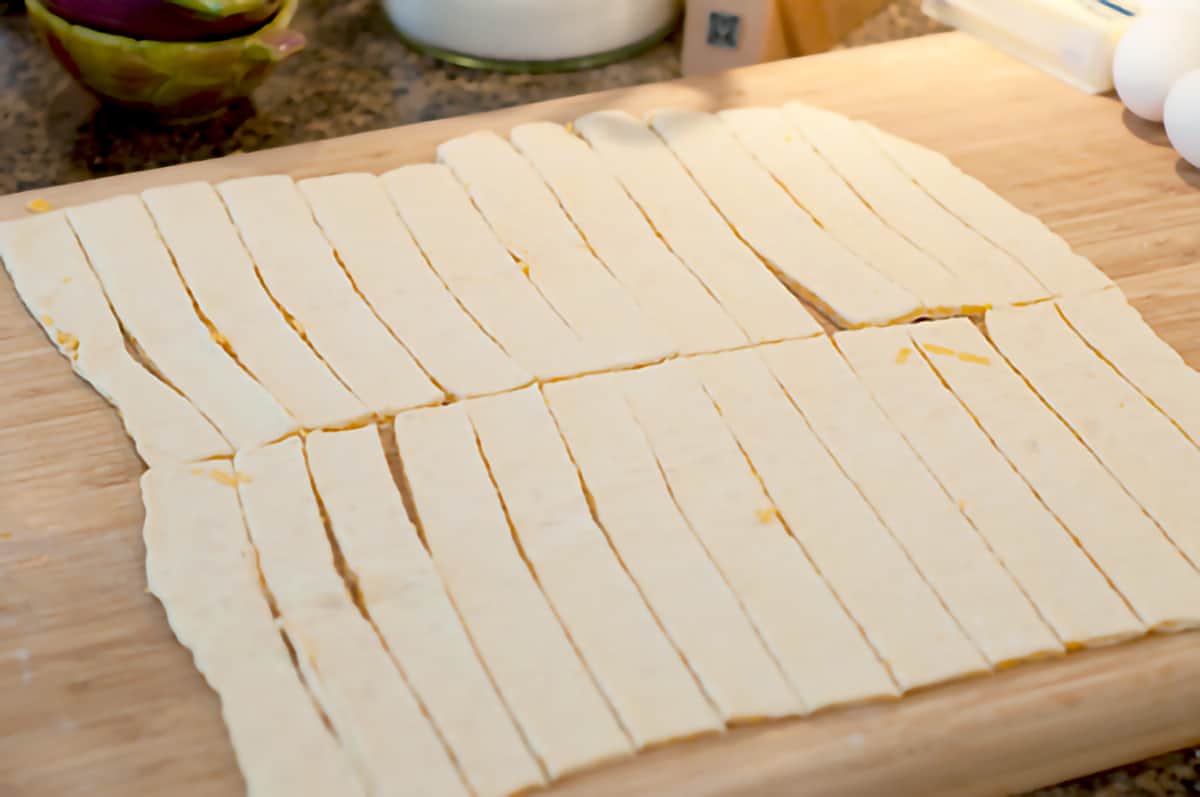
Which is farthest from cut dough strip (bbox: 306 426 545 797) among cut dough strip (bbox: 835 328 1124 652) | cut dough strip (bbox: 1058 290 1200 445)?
cut dough strip (bbox: 1058 290 1200 445)

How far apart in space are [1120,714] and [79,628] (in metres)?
0.84

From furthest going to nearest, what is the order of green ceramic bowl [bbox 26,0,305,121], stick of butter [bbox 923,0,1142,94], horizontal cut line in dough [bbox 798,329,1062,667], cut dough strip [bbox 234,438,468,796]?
1. stick of butter [bbox 923,0,1142,94]
2. green ceramic bowl [bbox 26,0,305,121]
3. horizontal cut line in dough [bbox 798,329,1062,667]
4. cut dough strip [bbox 234,438,468,796]

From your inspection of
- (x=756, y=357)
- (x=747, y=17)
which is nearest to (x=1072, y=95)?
(x=747, y=17)

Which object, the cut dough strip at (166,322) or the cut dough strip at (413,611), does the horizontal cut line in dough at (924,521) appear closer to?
the cut dough strip at (413,611)

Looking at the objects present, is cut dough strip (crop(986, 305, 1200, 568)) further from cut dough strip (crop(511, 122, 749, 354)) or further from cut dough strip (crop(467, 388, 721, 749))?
cut dough strip (crop(467, 388, 721, 749))

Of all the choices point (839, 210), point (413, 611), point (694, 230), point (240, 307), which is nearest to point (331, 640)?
point (413, 611)

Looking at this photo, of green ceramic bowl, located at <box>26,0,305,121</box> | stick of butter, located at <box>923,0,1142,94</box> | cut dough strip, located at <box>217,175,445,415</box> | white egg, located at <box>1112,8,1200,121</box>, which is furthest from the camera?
stick of butter, located at <box>923,0,1142,94</box>

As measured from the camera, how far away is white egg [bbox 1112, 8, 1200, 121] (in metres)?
1.69

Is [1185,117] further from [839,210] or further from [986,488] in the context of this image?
[986,488]

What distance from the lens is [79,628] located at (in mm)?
1074

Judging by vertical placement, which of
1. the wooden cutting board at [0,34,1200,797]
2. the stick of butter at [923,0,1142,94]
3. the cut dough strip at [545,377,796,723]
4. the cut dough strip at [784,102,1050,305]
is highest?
the stick of butter at [923,0,1142,94]

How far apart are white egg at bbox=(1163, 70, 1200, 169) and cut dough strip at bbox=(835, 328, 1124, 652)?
528 mm

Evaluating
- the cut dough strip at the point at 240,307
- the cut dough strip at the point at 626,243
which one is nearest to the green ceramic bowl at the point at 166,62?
the cut dough strip at the point at 240,307

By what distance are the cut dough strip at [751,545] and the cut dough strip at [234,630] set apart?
0.35 meters
